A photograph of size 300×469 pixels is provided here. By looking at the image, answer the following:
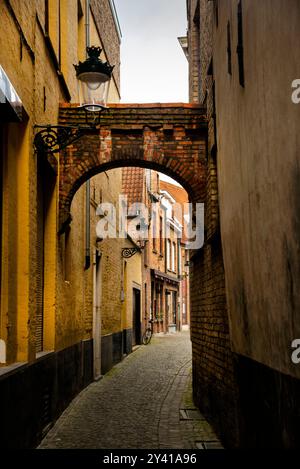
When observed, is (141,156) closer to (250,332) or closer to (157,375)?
(250,332)

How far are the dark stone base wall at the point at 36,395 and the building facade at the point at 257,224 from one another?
2.04 meters

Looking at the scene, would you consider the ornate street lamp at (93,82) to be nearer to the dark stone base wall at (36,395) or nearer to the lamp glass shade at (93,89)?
the lamp glass shade at (93,89)

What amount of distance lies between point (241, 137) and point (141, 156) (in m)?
4.67

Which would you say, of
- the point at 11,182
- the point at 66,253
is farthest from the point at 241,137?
the point at 66,253

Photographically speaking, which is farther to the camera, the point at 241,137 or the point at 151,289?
the point at 151,289

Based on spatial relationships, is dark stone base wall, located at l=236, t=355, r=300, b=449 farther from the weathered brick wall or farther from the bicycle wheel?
the bicycle wheel

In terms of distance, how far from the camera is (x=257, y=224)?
4.61m

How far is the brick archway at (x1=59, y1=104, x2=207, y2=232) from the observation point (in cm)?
985

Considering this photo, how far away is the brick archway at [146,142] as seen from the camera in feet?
32.3

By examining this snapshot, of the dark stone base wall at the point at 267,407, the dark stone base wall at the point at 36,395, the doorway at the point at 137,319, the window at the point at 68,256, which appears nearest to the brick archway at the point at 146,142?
the window at the point at 68,256

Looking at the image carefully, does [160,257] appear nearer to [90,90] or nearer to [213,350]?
[213,350]

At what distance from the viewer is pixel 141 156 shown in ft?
32.4

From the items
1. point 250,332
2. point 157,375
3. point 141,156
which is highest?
point 141,156

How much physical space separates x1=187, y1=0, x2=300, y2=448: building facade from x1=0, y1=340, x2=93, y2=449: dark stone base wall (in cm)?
204
